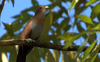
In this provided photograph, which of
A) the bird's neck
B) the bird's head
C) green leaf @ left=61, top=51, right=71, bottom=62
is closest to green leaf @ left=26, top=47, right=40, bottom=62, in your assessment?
green leaf @ left=61, top=51, right=71, bottom=62

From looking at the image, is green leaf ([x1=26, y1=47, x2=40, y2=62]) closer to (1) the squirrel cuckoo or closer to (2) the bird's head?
(1) the squirrel cuckoo

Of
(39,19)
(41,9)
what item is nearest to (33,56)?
(39,19)

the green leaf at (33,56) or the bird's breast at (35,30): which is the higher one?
the bird's breast at (35,30)

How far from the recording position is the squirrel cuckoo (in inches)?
118

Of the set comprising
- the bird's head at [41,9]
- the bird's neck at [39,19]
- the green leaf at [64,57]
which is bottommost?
the green leaf at [64,57]

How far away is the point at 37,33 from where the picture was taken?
328cm

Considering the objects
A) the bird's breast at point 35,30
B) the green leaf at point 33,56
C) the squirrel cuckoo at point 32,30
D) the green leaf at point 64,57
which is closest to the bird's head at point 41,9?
the squirrel cuckoo at point 32,30

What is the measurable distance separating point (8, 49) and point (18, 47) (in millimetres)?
146

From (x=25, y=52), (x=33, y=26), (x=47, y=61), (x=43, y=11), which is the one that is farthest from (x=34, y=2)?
(x=47, y=61)

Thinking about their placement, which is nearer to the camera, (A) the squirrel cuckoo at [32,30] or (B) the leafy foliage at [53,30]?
(B) the leafy foliage at [53,30]

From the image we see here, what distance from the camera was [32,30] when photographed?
3273 mm

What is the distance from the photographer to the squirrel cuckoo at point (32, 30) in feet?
9.81

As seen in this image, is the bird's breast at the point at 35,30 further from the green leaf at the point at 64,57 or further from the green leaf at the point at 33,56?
the green leaf at the point at 64,57

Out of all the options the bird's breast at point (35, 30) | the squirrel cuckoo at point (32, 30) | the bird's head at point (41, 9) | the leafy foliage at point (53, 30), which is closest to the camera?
the leafy foliage at point (53, 30)
